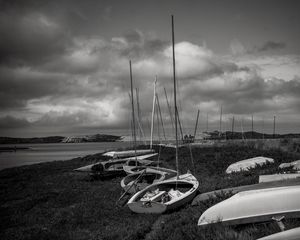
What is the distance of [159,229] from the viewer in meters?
9.58

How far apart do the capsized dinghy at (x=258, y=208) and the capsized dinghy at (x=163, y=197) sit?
3.46 m

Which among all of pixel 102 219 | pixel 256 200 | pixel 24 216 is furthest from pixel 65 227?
pixel 256 200

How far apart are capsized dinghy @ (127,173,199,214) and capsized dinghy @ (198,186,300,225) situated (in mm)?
3461

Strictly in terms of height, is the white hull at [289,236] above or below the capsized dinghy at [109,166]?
above

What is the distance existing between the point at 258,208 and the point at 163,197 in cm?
577

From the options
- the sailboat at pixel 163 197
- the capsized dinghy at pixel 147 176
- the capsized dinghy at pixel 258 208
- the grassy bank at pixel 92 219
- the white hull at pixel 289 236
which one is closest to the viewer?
the white hull at pixel 289 236

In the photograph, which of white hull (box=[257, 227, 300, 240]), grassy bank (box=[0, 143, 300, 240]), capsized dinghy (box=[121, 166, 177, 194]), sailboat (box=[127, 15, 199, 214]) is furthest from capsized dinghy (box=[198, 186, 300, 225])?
capsized dinghy (box=[121, 166, 177, 194])

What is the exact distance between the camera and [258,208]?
789 centimetres

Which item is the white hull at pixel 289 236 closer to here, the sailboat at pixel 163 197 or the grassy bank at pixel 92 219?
the grassy bank at pixel 92 219

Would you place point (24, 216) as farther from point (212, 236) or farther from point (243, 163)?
point (243, 163)

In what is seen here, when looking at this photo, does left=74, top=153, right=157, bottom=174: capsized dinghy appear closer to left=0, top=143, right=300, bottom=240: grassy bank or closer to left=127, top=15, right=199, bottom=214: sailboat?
left=0, top=143, right=300, bottom=240: grassy bank

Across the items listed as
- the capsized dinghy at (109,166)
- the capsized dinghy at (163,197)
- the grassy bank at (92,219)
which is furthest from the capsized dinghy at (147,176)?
the capsized dinghy at (109,166)

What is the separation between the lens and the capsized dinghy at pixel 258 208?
7.63m

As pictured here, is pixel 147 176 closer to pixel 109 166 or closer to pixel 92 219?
pixel 92 219
